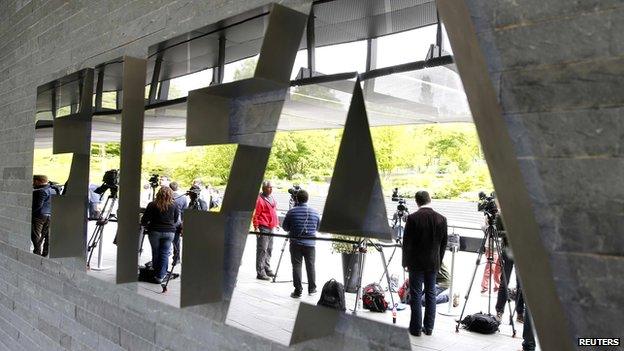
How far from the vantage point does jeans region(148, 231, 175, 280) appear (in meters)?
2.06

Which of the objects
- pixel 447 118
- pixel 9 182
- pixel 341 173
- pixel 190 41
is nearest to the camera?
pixel 447 118

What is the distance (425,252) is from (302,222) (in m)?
0.44

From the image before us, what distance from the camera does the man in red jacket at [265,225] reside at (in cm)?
165

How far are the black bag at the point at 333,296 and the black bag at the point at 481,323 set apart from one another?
38 cm

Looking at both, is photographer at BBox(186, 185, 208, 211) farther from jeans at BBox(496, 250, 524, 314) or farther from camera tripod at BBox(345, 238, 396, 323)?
jeans at BBox(496, 250, 524, 314)

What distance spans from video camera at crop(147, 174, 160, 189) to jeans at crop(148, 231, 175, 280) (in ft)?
0.69

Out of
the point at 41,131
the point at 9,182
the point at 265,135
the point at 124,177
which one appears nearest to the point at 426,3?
the point at 265,135

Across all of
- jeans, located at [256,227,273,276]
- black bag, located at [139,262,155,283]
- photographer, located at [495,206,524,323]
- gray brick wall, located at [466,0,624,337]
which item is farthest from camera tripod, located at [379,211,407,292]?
black bag, located at [139,262,155,283]

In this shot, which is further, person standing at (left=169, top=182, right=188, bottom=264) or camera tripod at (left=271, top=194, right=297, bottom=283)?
person standing at (left=169, top=182, right=188, bottom=264)

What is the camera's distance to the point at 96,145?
8.09ft

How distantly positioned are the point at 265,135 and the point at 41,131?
1.97 m

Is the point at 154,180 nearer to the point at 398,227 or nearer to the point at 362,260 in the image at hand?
the point at 362,260

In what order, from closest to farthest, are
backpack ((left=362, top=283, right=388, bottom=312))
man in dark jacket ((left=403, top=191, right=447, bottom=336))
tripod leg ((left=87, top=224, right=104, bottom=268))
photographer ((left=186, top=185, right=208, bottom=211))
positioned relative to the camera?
man in dark jacket ((left=403, top=191, right=447, bottom=336)), backpack ((left=362, top=283, right=388, bottom=312)), photographer ((left=186, top=185, right=208, bottom=211)), tripod leg ((left=87, top=224, right=104, bottom=268))

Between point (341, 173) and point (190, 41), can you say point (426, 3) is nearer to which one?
point (341, 173)
